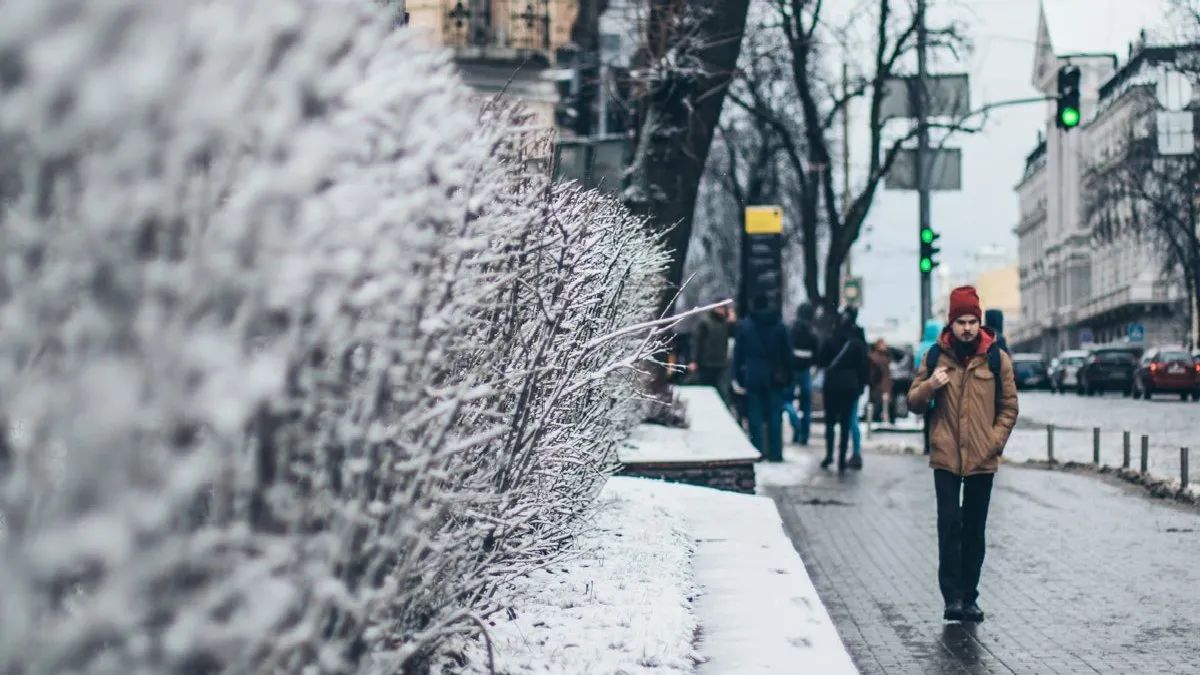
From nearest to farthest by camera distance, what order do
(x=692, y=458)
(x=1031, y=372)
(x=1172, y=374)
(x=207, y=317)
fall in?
(x=207, y=317)
(x=692, y=458)
(x=1172, y=374)
(x=1031, y=372)

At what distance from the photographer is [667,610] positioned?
615 cm

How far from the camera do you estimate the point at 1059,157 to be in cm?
12988

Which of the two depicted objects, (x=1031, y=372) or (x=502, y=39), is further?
(x=1031, y=372)

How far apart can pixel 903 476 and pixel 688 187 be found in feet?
14.8

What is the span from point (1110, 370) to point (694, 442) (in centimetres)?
4196

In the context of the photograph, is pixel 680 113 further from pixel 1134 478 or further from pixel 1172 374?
pixel 1172 374

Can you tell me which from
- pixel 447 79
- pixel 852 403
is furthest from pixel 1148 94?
pixel 447 79

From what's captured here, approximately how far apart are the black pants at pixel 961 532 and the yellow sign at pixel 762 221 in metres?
→ 15.2

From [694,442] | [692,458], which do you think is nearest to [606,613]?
[692,458]

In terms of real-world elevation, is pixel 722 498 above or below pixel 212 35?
below

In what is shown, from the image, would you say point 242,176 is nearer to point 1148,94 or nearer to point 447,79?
point 447,79

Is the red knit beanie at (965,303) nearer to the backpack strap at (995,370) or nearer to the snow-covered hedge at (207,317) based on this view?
the backpack strap at (995,370)

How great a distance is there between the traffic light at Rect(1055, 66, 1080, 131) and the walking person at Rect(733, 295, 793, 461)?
839 cm

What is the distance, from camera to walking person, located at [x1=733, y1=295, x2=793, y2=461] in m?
19.4
